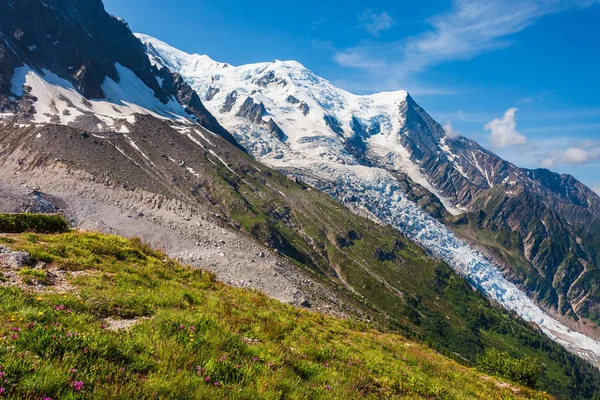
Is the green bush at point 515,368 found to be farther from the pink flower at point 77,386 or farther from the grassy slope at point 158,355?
the pink flower at point 77,386

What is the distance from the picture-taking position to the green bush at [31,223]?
21.9 metres

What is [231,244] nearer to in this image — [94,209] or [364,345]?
[94,209]

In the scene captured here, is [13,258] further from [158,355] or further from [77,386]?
[77,386]

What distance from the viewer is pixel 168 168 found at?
192 m

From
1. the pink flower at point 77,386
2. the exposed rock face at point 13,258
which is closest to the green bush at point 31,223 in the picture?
the exposed rock face at point 13,258

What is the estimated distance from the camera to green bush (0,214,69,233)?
2186 cm

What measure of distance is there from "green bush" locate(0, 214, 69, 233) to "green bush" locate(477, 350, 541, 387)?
132ft

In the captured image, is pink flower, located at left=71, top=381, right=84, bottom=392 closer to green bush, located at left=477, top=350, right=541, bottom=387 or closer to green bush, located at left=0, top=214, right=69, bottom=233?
green bush, located at left=0, top=214, right=69, bottom=233

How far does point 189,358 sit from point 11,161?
14826cm

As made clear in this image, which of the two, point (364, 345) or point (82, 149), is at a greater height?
point (364, 345)

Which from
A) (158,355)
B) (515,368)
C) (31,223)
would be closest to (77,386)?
(158,355)

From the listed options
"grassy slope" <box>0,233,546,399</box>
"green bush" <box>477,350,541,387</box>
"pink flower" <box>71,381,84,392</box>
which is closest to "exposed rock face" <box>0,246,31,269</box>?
"grassy slope" <box>0,233,546,399</box>

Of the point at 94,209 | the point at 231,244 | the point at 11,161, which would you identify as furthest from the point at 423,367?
the point at 11,161

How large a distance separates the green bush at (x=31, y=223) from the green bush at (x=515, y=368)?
40.1 metres
